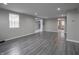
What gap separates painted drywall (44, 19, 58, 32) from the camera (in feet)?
51.0

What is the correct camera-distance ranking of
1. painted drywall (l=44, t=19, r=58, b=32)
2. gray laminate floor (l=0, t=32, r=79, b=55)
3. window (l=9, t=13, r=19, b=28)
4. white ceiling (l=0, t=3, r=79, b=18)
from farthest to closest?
painted drywall (l=44, t=19, r=58, b=32), window (l=9, t=13, r=19, b=28), white ceiling (l=0, t=3, r=79, b=18), gray laminate floor (l=0, t=32, r=79, b=55)

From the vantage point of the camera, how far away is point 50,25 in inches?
627

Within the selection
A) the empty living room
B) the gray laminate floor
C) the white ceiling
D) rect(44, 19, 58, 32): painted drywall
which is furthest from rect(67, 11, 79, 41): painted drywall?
rect(44, 19, 58, 32): painted drywall

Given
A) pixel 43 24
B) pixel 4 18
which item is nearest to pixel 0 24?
pixel 4 18

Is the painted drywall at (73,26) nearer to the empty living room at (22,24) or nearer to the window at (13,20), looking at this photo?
the empty living room at (22,24)

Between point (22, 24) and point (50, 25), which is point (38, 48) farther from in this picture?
point (50, 25)

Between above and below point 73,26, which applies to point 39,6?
above

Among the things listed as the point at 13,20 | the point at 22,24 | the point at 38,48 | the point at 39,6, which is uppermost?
the point at 39,6

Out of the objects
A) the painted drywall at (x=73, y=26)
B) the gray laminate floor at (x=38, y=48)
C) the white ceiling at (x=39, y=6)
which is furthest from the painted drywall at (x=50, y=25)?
the gray laminate floor at (x=38, y=48)

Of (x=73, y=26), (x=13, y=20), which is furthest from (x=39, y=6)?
(x=13, y=20)

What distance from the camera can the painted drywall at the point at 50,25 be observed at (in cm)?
1554

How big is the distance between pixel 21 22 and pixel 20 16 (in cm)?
66

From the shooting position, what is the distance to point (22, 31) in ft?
30.1

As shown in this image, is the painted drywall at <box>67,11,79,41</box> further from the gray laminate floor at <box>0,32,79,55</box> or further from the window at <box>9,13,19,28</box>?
the window at <box>9,13,19,28</box>
